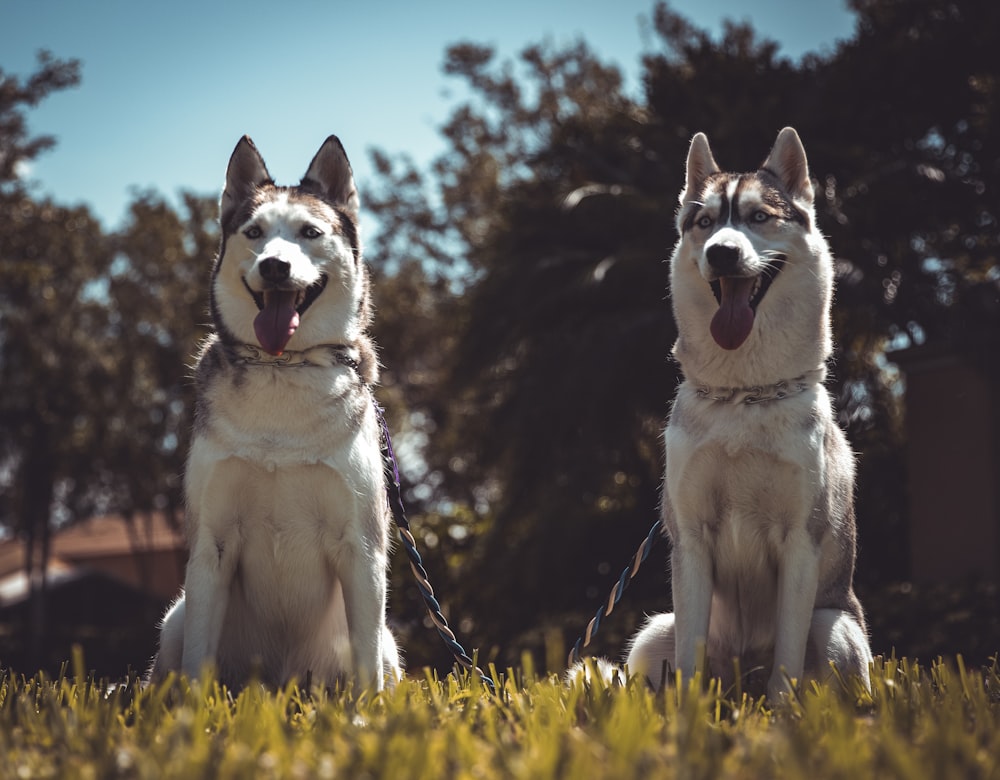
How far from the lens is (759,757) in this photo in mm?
2393

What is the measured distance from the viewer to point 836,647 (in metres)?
4.13

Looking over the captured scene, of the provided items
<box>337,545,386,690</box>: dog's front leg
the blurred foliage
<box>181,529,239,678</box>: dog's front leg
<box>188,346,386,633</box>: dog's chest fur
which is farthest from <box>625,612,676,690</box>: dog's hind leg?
the blurred foliage

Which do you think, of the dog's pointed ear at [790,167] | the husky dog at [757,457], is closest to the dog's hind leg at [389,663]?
the husky dog at [757,457]

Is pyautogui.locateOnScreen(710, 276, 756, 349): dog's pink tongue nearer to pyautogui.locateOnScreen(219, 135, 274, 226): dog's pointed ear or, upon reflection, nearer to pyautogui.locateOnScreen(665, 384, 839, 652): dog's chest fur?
pyautogui.locateOnScreen(665, 384, 839, 652): dog's chest fur

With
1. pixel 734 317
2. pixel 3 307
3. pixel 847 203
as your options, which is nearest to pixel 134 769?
pixel 734 317

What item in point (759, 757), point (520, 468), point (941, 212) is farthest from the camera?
point (941, 212)

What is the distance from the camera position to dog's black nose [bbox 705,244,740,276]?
3.99 metres

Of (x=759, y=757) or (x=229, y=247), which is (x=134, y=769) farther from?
(x=229, y=247)

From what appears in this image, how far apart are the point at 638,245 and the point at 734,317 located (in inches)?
437

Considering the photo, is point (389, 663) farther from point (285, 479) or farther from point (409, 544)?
point (285, 479)

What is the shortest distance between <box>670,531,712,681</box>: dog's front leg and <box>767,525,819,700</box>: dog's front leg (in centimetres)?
31

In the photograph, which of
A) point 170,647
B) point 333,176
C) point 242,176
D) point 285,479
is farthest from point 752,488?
point 242,176

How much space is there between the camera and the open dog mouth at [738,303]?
4.07 meters

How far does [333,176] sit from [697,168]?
180 cm
